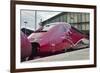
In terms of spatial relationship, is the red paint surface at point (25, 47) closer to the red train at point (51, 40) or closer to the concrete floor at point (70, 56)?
the red train at point (51, 40)

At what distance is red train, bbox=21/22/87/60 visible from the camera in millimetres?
1968

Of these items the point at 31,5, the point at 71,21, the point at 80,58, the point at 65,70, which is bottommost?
the point at 65,70

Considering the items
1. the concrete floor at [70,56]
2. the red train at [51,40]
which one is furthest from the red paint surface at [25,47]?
the concrete floor at [70,56]

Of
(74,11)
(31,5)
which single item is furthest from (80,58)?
(31,5)

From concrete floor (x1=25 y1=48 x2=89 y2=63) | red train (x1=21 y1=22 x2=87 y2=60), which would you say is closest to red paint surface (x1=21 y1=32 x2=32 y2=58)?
red train (x1=21 y1=22 x2=87 y2=60)

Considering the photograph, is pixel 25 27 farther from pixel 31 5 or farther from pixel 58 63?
pixel 58 63

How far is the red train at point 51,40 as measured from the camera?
197cm

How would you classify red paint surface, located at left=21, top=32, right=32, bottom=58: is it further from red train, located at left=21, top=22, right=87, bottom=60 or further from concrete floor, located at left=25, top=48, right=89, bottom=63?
concrete floor, located at left=25, top=48, right=89, bottom=63

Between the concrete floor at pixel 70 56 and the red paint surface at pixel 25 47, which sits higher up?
the red paint surface at pixel 25 47

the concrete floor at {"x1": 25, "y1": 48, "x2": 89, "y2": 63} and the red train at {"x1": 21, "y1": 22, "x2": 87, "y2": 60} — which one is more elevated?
the red train at {"x1": 21, "y1": 22, "x2": 87, "y2": 60}

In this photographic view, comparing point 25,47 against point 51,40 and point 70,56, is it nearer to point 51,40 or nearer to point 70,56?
point 51,40

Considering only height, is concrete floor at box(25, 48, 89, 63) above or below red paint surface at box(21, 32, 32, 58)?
below

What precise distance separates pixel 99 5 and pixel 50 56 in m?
0.88

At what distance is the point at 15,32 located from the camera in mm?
1903
